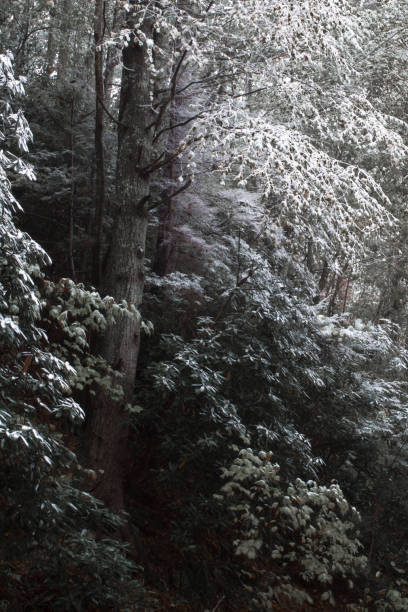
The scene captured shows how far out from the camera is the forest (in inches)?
156

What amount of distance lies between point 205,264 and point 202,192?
1.07 m

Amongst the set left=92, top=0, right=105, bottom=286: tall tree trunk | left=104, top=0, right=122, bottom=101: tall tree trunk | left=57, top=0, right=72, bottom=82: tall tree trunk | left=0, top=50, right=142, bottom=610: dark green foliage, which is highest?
left=57, top=0, right=72, bottom=82: tall tree trunk

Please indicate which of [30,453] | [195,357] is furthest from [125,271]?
[30,453]

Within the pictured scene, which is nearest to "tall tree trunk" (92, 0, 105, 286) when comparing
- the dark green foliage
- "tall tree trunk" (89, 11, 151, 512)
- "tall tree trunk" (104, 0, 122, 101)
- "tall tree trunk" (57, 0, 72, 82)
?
"tall tree trunk" (89, 11, 151, 512)

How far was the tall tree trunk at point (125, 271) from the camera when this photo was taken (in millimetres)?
5953

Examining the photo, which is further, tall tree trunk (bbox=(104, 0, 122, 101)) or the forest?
tall tree trunk (bbox=(104, 0, 122, 101))

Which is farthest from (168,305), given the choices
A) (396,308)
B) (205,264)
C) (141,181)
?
(396,308)

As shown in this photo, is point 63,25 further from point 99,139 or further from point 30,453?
point 30,453

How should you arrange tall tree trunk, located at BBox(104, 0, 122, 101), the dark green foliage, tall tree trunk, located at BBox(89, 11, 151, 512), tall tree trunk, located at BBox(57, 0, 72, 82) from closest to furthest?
the dark green foliage, tall tree trunk, located at BBox(89, 11, 151, 512), tall tree trunk, located at BBox(104, 0, 122, 101), tall tree trunk, located at BBox(57, 0, 72, 82)

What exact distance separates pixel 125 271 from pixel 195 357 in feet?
3.88

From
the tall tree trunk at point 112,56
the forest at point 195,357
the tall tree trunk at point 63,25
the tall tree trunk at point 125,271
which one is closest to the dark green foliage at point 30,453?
the forest at point 195,357

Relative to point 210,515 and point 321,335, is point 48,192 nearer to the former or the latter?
point 321,335

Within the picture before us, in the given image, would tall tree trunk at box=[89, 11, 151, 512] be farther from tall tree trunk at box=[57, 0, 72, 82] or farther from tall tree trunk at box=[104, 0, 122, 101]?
tall tree trunk at box=[57, 0, 72, 82]

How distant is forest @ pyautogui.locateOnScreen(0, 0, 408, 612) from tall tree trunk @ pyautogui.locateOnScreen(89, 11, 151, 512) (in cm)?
2
